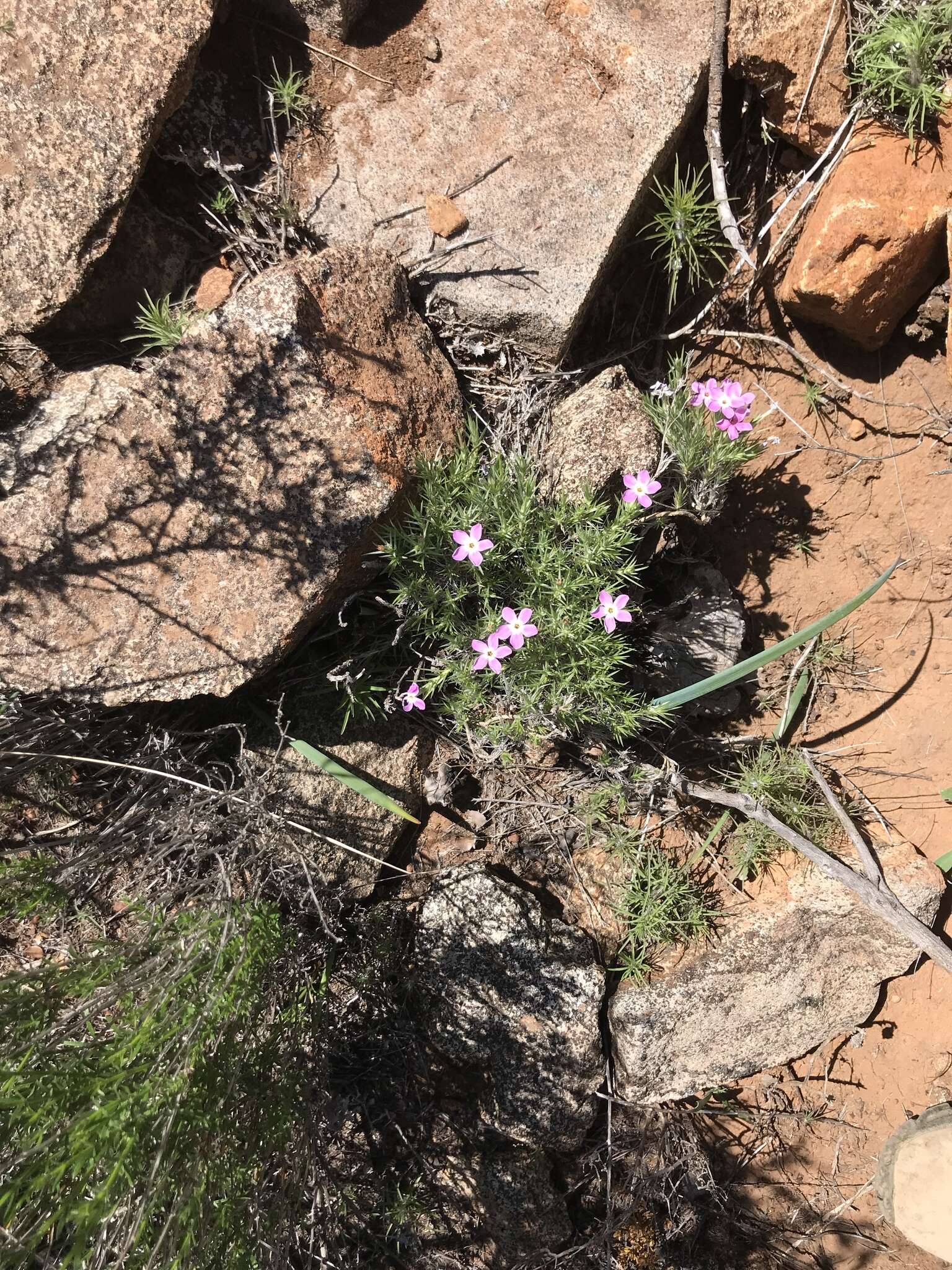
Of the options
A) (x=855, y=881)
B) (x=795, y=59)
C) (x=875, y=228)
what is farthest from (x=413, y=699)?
(x=795, y=59)

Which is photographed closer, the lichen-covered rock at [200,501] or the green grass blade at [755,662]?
the lichen-covered rock at [200,501]

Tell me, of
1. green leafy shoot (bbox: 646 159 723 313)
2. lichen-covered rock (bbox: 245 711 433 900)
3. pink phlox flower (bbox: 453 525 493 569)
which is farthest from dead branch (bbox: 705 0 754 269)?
lichen-covered rock (bbox: 245 711 433 900)

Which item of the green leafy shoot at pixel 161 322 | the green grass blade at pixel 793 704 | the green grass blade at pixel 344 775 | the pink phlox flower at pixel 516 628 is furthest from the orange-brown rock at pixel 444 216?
the green grass blade at pixel 793 704

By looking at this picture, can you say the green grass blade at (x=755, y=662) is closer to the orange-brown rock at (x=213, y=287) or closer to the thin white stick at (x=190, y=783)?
the thin white stick at (x=190, y=783)

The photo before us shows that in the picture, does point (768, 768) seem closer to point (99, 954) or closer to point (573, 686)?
point (573, 686)

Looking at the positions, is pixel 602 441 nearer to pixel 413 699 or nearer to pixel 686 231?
pixel 686 231

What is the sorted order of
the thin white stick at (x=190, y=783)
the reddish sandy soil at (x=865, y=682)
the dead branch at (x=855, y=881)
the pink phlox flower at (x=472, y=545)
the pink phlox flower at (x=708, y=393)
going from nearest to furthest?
the pink phlox flower at (x=472, y=545) < the thin white stick at (x=190, y=783) < the pink phlox flower at (x=708, y=393) < the dead branch at (x=855, y=881) < the reddish sandy soil at (x=865, y=682)

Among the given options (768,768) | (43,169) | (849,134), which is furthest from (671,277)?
(43,169)
